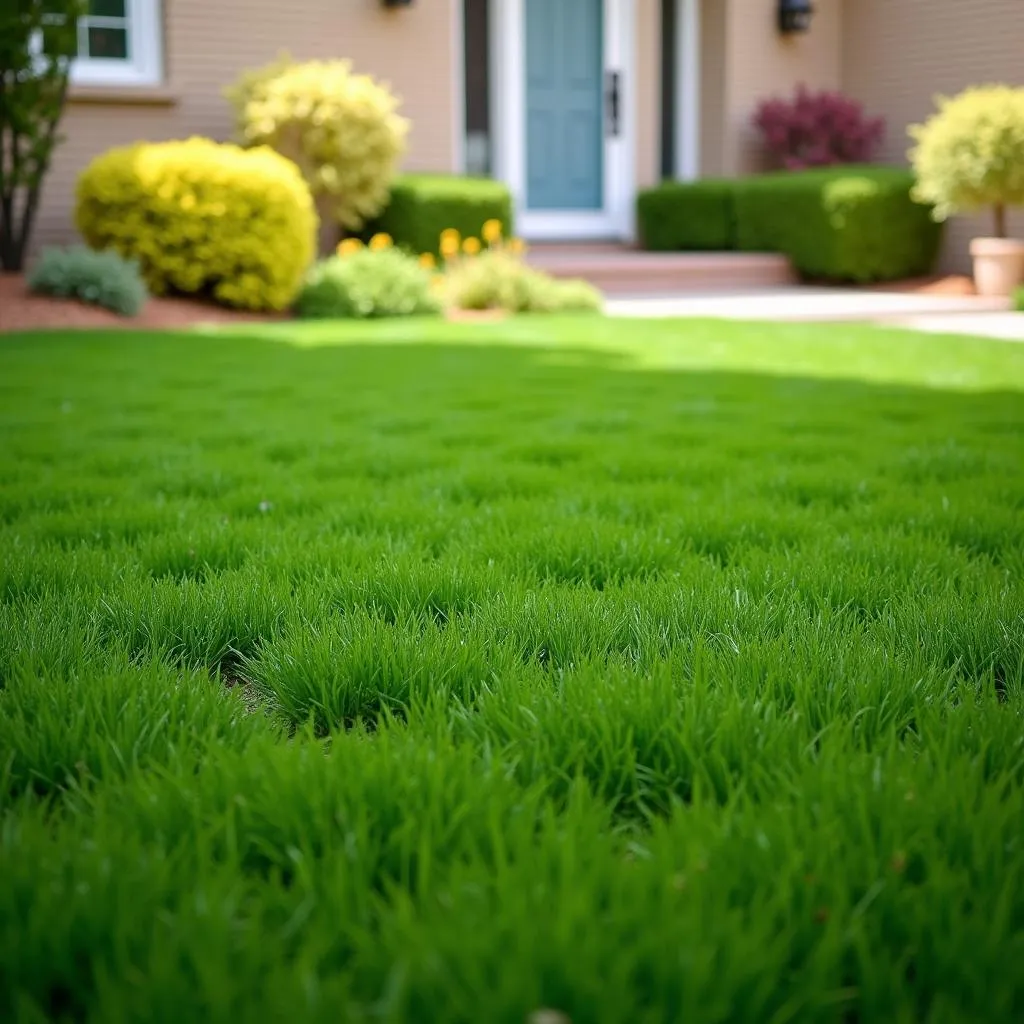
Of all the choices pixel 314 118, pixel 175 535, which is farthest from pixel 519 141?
pixel 175 535

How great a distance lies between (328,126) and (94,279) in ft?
11.1

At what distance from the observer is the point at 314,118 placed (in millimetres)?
11008

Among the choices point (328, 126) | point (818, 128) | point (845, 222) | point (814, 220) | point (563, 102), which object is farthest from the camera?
point (818, 128)

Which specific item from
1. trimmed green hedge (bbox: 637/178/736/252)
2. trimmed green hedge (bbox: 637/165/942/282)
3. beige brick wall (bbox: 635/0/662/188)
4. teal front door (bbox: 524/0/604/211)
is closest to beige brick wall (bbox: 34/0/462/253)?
teal front door (bbox: 524/0/604/211)

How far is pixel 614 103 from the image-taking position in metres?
14.9

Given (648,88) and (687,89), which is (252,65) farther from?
(687,89)

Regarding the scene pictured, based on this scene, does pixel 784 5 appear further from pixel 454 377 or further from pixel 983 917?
pixel 983 917

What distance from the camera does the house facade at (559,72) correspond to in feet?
39.6

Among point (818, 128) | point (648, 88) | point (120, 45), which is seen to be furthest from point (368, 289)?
point (818, 128)

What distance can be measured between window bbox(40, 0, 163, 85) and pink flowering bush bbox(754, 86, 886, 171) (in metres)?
7.86

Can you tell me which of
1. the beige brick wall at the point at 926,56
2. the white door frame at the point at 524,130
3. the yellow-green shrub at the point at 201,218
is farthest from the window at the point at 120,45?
the beige brick wall at the point at 926,56

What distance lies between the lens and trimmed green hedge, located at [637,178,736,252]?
46.3ft

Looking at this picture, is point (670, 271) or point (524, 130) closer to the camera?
point (670, 271)

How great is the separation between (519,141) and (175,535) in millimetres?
12805
